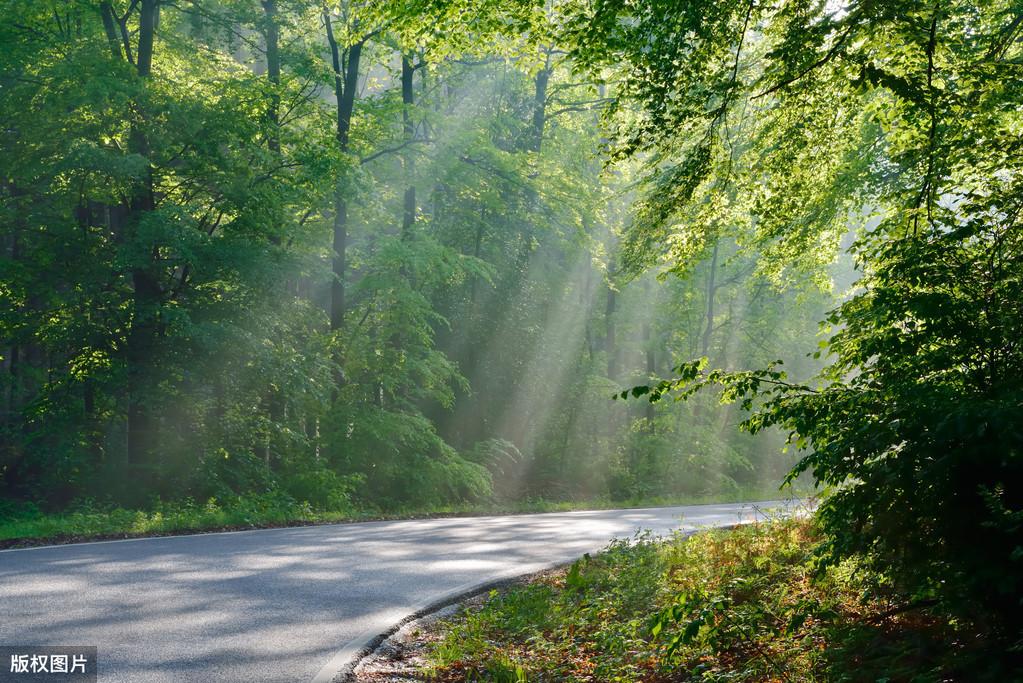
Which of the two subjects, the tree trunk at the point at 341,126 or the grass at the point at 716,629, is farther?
the tree trunk at the point at 341,126

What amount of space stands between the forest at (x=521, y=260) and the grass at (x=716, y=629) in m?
0.61

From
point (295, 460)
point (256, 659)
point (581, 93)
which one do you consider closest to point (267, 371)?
point (295, 460)

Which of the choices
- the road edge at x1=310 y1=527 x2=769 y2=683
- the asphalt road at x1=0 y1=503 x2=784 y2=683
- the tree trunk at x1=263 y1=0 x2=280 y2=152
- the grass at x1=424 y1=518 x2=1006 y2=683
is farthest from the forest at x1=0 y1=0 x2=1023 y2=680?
the asphalt road at x1=0 y1=503 x2=784 y2=683

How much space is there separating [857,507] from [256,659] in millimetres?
4330

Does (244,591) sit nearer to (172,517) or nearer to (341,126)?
(172,517)

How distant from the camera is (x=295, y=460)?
Answer: 2228cm

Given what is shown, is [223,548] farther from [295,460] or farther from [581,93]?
[581,93]

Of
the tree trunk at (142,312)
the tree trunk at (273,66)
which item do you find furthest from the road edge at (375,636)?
the tree trunk at (273,66)

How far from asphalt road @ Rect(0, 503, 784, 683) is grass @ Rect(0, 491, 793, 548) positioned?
1318mm

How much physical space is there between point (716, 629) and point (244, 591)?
4.89 m

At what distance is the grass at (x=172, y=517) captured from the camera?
46.0ft

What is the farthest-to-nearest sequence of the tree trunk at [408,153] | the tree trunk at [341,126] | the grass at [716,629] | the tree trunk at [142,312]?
the tree trunk at [408,153], the tree trunk at [341,126], the tree trunk at [142,312], the grass at [716,629]

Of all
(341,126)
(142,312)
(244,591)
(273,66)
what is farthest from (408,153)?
(244,591)

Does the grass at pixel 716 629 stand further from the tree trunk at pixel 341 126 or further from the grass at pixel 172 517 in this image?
the tree trunk at pixel 341 126
